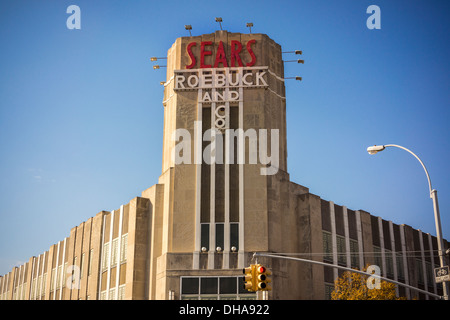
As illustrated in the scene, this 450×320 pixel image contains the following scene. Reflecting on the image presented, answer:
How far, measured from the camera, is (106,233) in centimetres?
6084

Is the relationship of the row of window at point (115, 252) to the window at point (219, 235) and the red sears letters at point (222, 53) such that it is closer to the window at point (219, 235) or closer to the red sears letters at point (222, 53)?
the window at point (219, 235)

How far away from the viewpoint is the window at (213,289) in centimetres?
4822

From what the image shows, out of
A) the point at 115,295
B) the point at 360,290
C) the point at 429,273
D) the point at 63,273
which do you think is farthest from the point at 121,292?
the point at 429,273

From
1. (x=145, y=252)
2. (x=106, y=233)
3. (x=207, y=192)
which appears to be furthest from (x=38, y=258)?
(x=207, y=192)

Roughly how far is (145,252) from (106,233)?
26.6 ft

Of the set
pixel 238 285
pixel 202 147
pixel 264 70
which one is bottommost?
pixel 238 285

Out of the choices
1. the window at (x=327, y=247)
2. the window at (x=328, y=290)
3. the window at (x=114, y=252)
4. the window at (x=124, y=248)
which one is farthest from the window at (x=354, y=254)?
the window at (x=114, y=252)

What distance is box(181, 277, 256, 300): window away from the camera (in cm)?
4822

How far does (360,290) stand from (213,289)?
11.6 metres

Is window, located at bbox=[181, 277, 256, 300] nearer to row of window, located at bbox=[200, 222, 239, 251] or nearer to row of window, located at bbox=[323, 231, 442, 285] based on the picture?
row of window, located at bbox=[200, 222, 239, 251]

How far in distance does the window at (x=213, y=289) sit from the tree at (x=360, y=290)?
7326 millimetres
